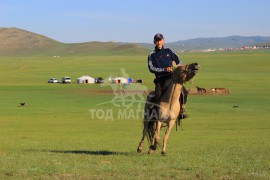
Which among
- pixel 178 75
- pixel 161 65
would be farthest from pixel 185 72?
pixel 161 65

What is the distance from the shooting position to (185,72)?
12727 mm

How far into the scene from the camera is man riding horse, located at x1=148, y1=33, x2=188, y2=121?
13.1 meters

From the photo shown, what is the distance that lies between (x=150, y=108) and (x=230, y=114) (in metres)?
30.5

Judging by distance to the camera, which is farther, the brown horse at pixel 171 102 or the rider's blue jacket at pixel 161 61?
the rider's blue jacket at pixel 161 61

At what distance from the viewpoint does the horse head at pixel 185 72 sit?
12.6 metres

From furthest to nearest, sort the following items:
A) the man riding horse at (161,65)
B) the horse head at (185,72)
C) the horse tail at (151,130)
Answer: the horse tail at (151,130)
the man riding horse at (161,65)
the horse head at (185,72)

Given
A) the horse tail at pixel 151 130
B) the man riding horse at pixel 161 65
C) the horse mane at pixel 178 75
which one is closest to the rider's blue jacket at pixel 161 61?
the man riding horse at pixel 161 65

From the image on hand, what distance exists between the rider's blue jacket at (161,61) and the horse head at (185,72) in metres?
0.37

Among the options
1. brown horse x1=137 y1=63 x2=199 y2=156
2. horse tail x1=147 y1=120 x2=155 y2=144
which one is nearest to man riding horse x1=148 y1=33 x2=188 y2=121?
brown horse x1=137 y1=63 x2=199 y2=156

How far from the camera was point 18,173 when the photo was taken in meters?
9.88

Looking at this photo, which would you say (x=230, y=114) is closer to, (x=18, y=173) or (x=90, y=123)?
(x=90, y=123)

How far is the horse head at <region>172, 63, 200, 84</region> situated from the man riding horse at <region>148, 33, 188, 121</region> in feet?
0.92

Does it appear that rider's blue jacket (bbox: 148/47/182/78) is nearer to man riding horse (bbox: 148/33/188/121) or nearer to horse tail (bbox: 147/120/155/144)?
man riding horse (bbox: 148/33/188/121)

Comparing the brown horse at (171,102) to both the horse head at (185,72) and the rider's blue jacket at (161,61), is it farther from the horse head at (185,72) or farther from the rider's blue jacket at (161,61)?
the rider's blue jacket at (161,61)
